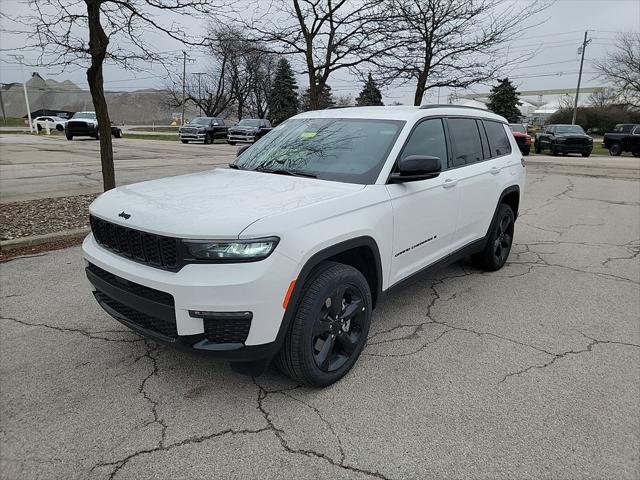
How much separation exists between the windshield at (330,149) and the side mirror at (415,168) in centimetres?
15

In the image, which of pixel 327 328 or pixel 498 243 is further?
pixel 498 243

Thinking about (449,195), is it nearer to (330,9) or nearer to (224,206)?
(224,206)

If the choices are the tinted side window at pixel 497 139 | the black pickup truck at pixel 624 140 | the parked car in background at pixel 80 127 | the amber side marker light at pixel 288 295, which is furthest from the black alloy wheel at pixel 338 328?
the parked car in background at pixel 80 127

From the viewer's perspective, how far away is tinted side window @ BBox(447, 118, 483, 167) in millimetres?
4363

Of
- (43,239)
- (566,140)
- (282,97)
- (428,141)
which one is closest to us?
(428,141)

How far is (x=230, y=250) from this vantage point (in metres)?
2.44

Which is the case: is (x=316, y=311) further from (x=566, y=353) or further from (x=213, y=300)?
(x=566, y=353)

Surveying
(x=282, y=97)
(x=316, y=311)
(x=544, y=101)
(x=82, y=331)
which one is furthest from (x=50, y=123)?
(x=544, y=101)

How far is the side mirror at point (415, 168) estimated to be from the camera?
3242 mm

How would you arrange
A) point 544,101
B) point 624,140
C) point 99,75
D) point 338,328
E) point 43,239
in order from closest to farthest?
1. point 338,328
2. point 43,239
3. point 99,75
4. point 624,140
5. point 544,101

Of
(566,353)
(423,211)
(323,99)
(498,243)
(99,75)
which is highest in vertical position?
(323,99)

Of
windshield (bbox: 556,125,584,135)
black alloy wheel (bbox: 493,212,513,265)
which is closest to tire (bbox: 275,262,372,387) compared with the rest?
black alloy wheel (bbox: 493,212,513,265)

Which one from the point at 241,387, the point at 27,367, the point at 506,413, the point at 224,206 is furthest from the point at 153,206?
the point at 506,413

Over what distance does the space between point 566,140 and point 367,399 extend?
2600 centimetres
